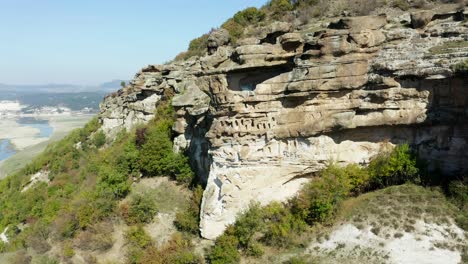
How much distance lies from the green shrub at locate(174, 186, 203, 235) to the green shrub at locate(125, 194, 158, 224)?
1.71 meters

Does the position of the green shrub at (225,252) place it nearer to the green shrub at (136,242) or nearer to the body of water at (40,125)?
the green shrub at (136,242)

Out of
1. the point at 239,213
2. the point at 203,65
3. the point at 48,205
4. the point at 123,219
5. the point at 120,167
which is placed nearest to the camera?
the point at 239,213

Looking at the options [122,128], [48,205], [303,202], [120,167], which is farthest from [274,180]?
[122,128]

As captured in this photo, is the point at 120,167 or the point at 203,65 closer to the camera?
the point at 203,65

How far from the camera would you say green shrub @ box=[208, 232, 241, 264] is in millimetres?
16688

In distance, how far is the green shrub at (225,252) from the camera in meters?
16.7

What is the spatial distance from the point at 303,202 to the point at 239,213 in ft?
10.3

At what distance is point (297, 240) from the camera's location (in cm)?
1684

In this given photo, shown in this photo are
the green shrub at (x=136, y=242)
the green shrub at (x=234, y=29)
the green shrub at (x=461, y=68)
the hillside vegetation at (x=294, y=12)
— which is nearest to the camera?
the green shrub at (x=461, y=68)

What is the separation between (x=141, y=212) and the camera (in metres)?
22.1

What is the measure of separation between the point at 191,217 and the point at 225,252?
14.7 ft

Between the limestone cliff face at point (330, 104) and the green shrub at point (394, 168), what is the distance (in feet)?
1.98

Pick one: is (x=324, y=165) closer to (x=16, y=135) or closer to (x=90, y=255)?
(x=90, y=255)

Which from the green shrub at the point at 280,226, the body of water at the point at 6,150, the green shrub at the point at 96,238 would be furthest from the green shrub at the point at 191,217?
the body of water at the point at 6,150
